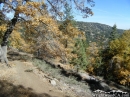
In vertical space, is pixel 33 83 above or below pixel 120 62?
above

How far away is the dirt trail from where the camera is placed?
1438cm

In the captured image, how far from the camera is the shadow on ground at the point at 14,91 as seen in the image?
488 inches

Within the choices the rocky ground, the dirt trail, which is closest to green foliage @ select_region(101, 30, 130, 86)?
the rocky ground

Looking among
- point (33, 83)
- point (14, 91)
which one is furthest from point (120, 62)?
point (14, 91)

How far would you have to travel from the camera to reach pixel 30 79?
16078mm

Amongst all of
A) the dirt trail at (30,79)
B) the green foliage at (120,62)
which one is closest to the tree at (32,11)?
the dirt trail at (30,79)

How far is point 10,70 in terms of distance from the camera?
16.9m

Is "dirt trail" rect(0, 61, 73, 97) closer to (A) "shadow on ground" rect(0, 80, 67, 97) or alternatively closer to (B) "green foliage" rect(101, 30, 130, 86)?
(A) "shadow on ground" rect(0, 80, 67, 97)

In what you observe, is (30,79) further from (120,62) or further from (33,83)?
(120,62)

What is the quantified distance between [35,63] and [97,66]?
34234mm

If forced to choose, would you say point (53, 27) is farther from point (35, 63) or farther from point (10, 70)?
point (35, 63)

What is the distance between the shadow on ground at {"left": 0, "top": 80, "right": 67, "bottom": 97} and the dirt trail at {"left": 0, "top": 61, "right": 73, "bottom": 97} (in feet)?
1.49

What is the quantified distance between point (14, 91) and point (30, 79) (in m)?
3.19

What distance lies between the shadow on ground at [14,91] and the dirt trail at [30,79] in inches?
17.8
